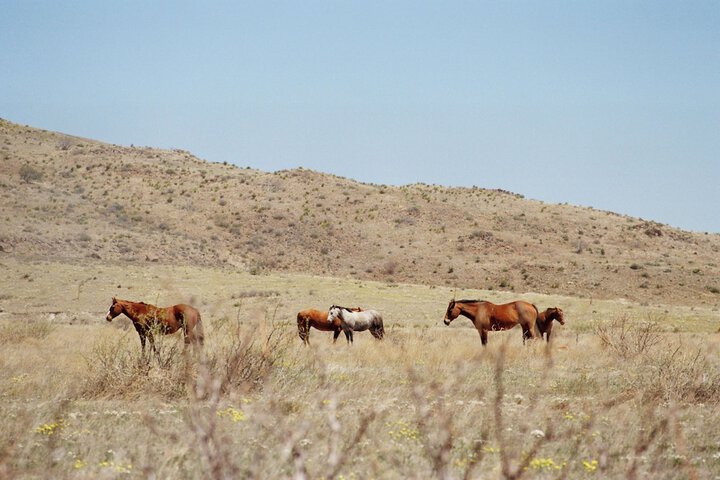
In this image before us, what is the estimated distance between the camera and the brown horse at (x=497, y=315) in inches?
750

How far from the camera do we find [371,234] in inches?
2842

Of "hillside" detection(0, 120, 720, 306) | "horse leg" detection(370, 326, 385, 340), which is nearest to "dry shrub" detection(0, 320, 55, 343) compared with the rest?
"horse leg" detection(370, 326, 385, 340)

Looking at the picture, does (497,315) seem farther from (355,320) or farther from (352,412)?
(352,412)

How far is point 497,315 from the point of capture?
1917 cm

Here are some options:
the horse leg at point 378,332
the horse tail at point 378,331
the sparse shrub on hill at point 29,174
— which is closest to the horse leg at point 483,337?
the horse leg at point 378,332

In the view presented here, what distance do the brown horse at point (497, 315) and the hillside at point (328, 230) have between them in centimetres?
3535

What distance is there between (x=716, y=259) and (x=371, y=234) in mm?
37352

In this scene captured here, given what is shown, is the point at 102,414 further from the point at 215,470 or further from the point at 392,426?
the point at 215,470

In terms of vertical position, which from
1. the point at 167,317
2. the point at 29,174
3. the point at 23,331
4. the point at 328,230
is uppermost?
the point at 29,174

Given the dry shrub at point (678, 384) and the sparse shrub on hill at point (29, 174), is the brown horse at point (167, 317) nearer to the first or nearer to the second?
the dry shrub at point (678, 384)

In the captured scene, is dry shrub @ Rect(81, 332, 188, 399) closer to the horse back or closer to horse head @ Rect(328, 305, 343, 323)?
horse head @ Rect(328, 305, 343, 323)

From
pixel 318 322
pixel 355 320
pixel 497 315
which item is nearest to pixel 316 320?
pixel 318 322

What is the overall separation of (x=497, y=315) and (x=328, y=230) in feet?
176

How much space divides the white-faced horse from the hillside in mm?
32552
